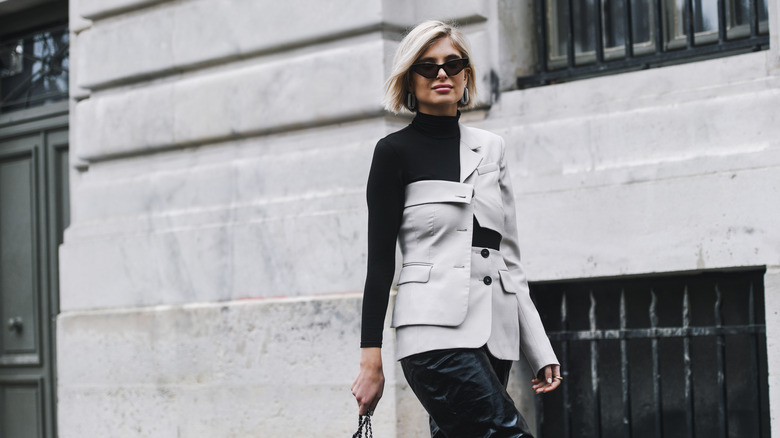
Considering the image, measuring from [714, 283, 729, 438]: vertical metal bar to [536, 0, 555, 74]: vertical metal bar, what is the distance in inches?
59.4

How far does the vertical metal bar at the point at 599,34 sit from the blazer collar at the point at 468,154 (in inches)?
94.7

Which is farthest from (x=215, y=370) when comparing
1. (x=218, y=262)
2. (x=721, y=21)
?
(x=721, y=21)

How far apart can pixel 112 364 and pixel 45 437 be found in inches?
59.0

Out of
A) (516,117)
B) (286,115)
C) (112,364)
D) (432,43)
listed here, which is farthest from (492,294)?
(112,364)

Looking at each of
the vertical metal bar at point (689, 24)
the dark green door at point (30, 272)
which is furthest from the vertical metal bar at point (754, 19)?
the dark green door at point (30, 272)

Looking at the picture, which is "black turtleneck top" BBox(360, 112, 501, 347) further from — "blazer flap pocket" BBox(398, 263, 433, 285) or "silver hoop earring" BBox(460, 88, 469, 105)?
"silver hoop earring" BBox(460, 88, 469, 105)

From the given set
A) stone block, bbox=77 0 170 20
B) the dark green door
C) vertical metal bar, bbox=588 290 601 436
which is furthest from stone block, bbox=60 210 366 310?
stone block, bbox=77 0 170 20

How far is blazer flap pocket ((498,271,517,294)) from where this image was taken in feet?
12.8

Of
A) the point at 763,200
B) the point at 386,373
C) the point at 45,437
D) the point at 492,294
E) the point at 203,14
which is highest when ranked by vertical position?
the point at 203,14

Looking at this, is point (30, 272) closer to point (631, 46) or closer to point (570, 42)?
point (570, 42)

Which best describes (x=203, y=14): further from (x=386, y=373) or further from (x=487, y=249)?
(x=487, y=249)

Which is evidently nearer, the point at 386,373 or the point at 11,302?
the point at 386,373

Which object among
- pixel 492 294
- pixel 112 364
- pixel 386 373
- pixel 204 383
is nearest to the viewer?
pixel 492 294

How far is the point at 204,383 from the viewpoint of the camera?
685 cm
